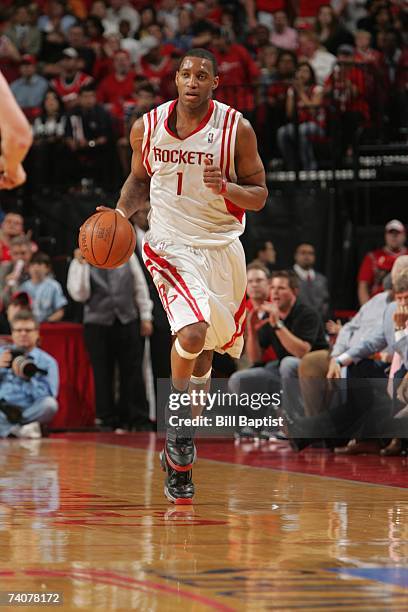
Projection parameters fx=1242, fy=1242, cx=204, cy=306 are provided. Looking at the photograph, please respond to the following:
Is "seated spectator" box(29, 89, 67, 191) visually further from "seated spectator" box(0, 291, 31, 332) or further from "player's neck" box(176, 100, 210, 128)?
"player's neck" box(176, 100, 210, 128)

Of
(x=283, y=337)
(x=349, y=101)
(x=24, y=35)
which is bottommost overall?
(x=283, y=337)

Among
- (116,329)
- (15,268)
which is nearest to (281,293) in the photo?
(116,329)

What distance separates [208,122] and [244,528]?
2363 mm

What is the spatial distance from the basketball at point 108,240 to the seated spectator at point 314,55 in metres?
9.84

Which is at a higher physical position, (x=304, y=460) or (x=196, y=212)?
(x=196, y=212)

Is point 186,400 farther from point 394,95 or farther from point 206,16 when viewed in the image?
point 206,16

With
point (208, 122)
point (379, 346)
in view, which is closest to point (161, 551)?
point (208, 122)

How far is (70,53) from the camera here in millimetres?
16781

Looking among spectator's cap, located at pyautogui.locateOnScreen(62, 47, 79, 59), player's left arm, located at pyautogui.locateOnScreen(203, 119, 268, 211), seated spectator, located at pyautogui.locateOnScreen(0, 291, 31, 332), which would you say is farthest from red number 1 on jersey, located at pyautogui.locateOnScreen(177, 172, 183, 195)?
spectator's cap, located at pyautogui.locateOnScreen(62, 47, 79, 59)

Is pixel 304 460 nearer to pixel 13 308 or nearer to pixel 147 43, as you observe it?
pixel 13 308

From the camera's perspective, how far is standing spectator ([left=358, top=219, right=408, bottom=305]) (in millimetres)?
12781

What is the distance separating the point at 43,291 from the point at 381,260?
139 inches

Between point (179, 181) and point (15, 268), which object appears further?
point (15, 268)

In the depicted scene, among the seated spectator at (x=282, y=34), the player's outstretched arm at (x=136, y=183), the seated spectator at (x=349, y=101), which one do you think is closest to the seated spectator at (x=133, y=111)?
the seated spectator at (x=349, y=101)
